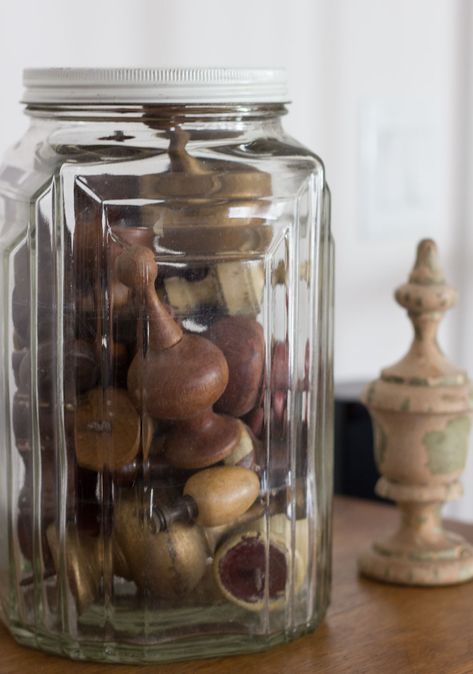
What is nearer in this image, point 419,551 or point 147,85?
point 147,85

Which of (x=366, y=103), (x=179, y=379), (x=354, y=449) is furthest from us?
(x=366, y=103)

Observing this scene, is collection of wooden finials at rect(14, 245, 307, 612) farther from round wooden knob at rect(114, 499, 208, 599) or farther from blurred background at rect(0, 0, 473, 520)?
blurred background at rect(0, 0, 473, 520)

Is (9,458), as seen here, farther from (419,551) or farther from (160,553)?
(419,551)

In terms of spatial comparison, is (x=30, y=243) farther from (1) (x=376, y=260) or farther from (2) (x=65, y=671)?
(1) (x=376, y=260)

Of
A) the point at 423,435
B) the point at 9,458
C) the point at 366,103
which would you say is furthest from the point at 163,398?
the point at 366,103

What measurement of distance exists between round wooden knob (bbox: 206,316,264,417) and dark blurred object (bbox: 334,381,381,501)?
1.63 ft

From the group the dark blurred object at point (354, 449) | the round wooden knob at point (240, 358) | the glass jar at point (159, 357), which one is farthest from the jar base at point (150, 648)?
the dark blurred object at point (354, 449)

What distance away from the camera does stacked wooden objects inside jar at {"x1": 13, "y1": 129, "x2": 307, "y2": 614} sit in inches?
23.8

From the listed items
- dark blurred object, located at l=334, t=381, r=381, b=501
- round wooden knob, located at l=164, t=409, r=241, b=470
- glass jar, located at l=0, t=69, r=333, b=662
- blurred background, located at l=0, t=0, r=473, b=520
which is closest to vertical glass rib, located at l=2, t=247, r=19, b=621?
glass jar, located at l=0, t=69, r=333, b=662

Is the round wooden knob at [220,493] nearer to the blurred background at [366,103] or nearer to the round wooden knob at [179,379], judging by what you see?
the round wooden knob at [179,379]

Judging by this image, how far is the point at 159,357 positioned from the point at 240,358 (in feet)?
0.14

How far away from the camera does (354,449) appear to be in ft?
3.69

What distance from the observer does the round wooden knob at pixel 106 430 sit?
0.61 m

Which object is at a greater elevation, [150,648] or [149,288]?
[149,288]
